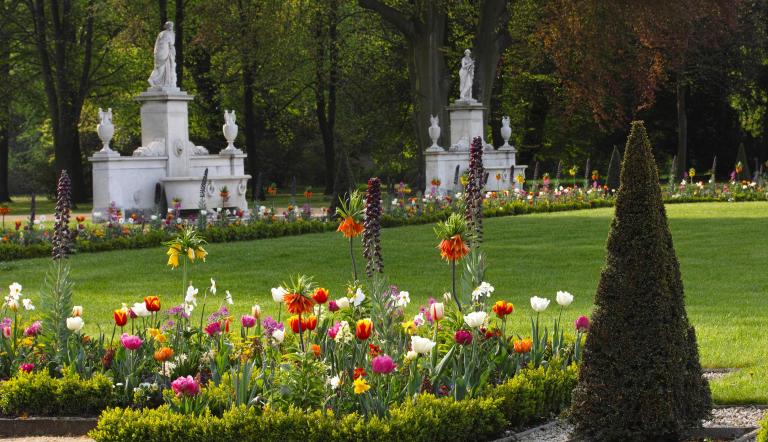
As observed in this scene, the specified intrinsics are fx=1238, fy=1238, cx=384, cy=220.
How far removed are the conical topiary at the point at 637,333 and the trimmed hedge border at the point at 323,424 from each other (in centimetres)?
60

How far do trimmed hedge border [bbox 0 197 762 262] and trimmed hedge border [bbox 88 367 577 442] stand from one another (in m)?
11.9

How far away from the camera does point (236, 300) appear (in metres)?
12.4

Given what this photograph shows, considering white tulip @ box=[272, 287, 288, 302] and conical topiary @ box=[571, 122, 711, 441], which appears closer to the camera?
conical topiary @ box=[571, 122, 711, 441]

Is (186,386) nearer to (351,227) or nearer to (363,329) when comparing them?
(363,329)

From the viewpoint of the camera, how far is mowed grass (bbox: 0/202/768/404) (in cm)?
1016

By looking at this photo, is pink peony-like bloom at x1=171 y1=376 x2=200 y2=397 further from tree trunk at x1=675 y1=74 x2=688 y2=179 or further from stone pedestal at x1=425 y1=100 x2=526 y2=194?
tree trunk at x1=675 y1=74 x2=688 y2=179

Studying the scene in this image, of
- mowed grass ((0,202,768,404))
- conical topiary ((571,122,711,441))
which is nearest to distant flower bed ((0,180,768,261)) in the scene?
mowed grass ((0,202,768,404))

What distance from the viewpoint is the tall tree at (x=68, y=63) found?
3466 centimetres

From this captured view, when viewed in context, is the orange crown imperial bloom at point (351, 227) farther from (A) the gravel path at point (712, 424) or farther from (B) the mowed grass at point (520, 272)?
(B) the mowed grass at point (520, 272)

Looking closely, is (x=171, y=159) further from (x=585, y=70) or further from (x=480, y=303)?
(x=480, y=303)

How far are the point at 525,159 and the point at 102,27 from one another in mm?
16754

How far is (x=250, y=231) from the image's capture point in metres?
20.4

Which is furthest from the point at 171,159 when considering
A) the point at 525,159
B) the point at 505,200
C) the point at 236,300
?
the point at 525,159

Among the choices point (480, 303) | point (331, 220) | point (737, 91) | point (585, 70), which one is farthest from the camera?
point (737, 91)
